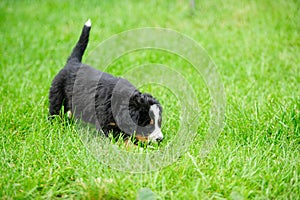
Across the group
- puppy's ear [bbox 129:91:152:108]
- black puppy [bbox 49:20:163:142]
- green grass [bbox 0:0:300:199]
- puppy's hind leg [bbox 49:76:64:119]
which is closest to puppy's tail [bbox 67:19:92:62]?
black puppy [bbox 49:20:163:142]

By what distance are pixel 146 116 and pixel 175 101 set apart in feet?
3.79

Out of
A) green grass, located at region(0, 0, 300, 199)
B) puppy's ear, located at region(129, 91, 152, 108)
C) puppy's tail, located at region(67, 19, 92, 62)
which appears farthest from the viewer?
puppy's tail, located at region(67, 19, 92, 62)

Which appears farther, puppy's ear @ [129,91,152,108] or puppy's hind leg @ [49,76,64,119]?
puppy's hind leg @ [49,76,64,119]

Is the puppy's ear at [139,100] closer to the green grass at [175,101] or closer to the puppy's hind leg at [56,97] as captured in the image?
the green grass at [175,101]

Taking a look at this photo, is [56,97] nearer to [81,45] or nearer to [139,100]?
[81,45]

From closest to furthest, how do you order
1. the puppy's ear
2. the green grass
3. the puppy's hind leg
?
the green grass → the puppy's ear → the puppy's hind leg

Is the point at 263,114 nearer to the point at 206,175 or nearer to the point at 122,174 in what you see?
the point at 206,175

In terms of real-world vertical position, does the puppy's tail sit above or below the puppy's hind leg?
above

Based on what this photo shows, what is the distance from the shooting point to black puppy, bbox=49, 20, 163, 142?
3211 mm

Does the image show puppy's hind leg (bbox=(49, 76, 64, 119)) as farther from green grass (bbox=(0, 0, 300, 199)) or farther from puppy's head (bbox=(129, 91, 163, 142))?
puppy's head (bbox=(129, 91, 163, 142))

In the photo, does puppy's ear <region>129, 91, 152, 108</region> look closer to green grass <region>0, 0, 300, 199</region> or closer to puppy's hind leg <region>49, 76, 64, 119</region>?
green grass <region>0, 0, 300, 199</region>

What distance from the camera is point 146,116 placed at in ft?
10.5

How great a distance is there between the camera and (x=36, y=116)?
→ 3820mm

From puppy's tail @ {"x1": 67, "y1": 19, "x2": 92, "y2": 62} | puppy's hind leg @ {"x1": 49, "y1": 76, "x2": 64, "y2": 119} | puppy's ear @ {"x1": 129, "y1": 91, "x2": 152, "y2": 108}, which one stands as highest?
puppy's tail @ {"x1": 67, "y1": 19, "x2": 92, "y2": 62}
